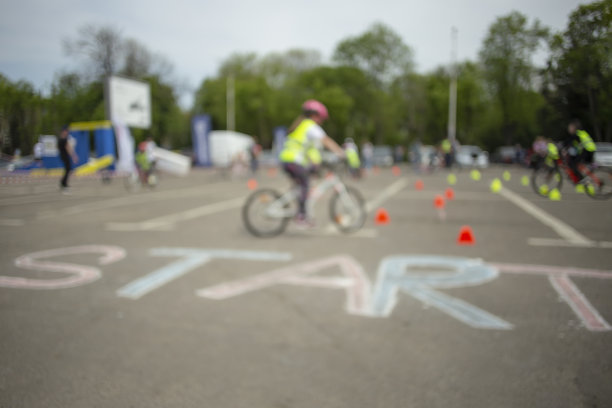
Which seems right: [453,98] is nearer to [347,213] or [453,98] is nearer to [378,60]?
[347,213]

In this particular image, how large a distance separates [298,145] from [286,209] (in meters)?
1.09

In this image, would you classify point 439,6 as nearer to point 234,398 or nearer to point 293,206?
point 234,398

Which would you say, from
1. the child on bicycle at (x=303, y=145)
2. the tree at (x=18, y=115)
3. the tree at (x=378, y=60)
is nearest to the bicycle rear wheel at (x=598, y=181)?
the tree at (x=18, y=115)

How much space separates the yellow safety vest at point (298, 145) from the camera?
20.5 ft

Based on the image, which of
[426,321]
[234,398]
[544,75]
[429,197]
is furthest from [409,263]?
[429,197]

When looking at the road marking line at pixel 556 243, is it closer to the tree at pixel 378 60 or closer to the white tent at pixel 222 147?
the white tent at pixel 222 147

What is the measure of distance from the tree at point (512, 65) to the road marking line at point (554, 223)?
181 inches

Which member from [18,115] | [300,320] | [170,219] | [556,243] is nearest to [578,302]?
[300,320]

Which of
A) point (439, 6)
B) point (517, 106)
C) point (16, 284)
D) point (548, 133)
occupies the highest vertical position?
point (439, 6)

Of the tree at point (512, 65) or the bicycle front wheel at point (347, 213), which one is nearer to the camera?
the tree at point (512, 65)

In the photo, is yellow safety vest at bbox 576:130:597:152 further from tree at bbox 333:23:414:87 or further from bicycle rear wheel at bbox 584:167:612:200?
tree at bbox 333:23:414:87

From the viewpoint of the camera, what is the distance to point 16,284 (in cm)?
346

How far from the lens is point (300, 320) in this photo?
3191 millimetres

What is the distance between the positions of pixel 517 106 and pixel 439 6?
563 millimetres
